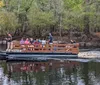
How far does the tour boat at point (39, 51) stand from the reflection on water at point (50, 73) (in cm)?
121

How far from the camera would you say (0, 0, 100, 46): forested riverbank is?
194 feet

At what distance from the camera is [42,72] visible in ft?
86.2

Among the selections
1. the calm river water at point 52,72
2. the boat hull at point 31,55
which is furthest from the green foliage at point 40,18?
the calm river water at point 52,72

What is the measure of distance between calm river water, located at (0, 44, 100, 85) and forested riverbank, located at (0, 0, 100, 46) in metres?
26.3

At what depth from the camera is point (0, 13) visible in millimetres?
58875

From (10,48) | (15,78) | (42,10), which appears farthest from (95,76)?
(42,10)

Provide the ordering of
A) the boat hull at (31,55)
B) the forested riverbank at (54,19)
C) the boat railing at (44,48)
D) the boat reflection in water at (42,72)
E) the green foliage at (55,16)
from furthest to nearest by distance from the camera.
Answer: the forested riverbank at (54,19), the green foliage at (55,16), the boat railing at (44,48), the boat hull at (31,55), the boat reflection in water at (42,72)

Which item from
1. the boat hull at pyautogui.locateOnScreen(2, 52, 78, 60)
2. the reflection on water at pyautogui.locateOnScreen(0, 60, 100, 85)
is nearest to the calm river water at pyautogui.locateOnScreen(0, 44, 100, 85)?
the reflection on water at pyautogui.locateOnScreen(0, 60, 100, 85)

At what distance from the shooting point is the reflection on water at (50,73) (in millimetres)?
22219

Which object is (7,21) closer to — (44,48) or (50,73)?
(44,48)

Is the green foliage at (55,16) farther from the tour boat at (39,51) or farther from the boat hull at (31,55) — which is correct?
the boat hull at (31,55)

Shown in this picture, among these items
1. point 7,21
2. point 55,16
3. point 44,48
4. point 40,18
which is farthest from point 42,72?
point 55,16

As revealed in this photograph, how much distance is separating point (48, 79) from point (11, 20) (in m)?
37.6

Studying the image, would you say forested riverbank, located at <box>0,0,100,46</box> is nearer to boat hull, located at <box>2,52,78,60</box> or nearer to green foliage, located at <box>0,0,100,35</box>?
green foliage, located at <box>0,0,100,35</box>
